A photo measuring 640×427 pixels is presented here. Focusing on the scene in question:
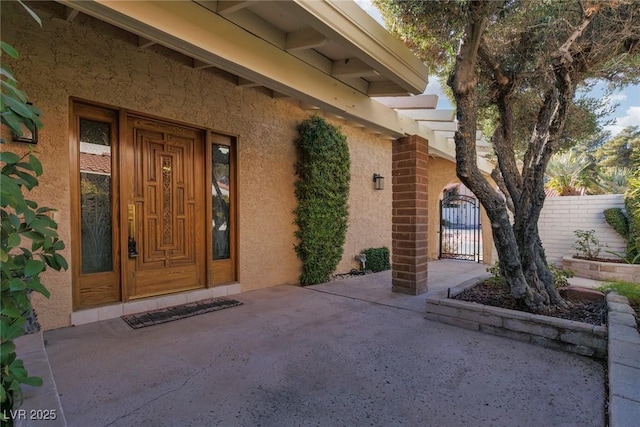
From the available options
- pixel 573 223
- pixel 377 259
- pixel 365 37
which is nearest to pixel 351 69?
pixel 365 37

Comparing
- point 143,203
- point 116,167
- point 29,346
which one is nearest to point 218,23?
point 116,167

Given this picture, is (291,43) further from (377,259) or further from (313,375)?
(377,259)

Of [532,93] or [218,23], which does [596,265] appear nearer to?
[532,93]

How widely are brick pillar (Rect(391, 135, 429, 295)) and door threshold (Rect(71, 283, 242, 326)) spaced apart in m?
2.53

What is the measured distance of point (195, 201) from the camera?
182 inches

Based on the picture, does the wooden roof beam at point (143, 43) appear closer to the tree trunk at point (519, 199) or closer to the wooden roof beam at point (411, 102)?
the wooden roof beam at point (411, 102)

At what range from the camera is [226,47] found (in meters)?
2.79

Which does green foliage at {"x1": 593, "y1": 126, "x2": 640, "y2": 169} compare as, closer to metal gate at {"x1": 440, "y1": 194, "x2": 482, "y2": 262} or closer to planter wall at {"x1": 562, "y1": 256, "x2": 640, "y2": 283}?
metal gate at {"x1": 440, "y1": 194, "x2": 482, "y2": 262}

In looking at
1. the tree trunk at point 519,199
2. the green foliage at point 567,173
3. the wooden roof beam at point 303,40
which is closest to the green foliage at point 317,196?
the wooden roof beam at point 303,40

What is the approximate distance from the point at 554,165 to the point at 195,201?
419 inches

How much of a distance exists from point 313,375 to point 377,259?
5.10 meters

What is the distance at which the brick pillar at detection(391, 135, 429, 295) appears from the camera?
16.1ft

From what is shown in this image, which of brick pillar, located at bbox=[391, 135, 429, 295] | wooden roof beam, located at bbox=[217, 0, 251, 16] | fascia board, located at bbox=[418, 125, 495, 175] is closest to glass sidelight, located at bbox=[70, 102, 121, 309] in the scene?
wooden roof beam, located at bbox=[217, 0, 251, 16]

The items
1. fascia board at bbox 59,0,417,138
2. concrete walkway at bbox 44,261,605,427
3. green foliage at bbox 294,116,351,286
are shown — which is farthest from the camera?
green foliage at bbox 294,116,351,286
